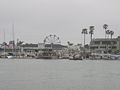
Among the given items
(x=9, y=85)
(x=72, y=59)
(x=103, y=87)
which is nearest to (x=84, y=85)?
(x=103, y=87)

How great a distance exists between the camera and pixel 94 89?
5581cm

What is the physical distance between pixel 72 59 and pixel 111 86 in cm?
13805

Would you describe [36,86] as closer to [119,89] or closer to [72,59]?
[119,89]

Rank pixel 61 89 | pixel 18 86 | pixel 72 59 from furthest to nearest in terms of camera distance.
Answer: pixel 72 59 < pixel 18 86 < pixel 61 89

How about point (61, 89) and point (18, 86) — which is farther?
point (18, 86)

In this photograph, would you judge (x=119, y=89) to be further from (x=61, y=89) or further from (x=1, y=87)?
(x=1, y=87)

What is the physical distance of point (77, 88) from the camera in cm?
5688

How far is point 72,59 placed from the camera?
198125mm

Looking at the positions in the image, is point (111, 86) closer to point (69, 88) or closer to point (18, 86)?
A: point (69, 88)

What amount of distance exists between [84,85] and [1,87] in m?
14.1

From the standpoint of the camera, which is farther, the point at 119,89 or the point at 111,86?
the point at 111,86

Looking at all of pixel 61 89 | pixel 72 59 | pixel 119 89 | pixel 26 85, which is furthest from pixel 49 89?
pixel 72 59

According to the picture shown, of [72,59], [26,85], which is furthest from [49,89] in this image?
[72,59]

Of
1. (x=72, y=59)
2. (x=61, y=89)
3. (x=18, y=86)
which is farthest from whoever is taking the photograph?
(x=72, y=59)
